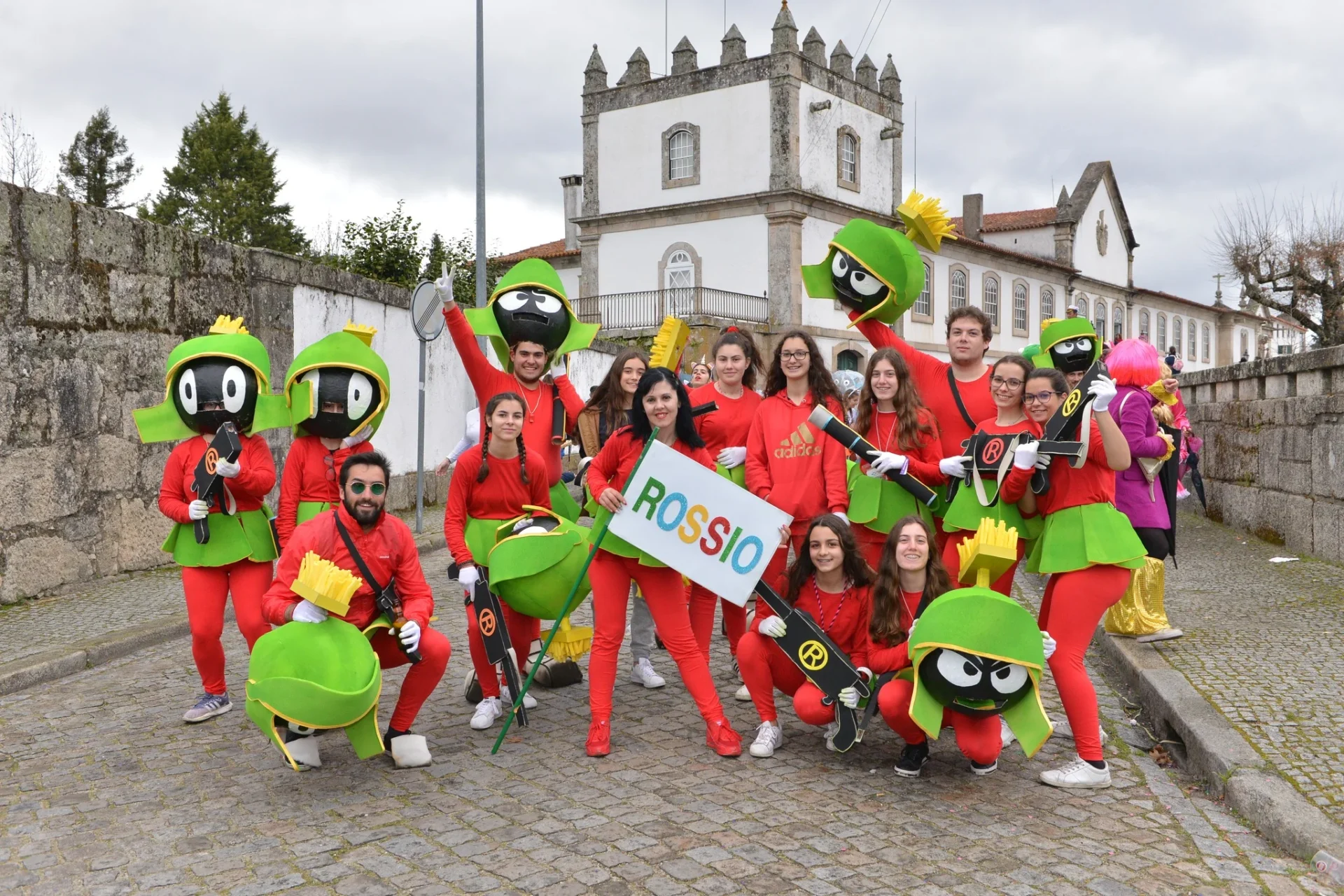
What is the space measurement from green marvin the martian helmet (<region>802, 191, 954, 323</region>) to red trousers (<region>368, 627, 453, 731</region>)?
97.8 inches

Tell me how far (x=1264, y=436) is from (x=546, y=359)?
29.7ft

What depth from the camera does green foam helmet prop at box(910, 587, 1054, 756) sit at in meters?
4.15

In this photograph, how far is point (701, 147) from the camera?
116ft

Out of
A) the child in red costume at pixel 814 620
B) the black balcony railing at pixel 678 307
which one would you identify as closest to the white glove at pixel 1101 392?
the child in red costume at pixel 814 620

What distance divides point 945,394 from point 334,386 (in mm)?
2927

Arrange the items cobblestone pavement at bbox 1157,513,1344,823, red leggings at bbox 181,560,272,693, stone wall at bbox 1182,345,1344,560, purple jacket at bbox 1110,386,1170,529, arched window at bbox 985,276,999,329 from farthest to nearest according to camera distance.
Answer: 1. arched window at bbox 985,276,999,329
2. stone wall at bbox 1182,345,1344,560
3. purple jacket at bbox 1110,386,1170,529
4. red leggings at bbox 181,560,272,693
5. cobblestone pavement at bbox 1157,513,1344,823

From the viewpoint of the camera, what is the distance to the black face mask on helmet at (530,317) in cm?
581

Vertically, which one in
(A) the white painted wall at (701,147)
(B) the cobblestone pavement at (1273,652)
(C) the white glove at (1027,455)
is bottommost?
(B) the cobblestone pavement at (1273,652)

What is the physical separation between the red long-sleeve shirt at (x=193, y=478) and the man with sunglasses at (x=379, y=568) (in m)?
0.79

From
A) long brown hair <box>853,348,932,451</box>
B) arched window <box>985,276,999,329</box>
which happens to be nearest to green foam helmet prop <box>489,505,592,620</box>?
long brown hair <box>853,348,932,451</box>

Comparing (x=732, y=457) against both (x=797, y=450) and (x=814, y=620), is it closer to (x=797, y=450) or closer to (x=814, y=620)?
(x=797, y=450)

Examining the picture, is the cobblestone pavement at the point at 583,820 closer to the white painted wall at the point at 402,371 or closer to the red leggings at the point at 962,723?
the red leggings at the point at 962,723

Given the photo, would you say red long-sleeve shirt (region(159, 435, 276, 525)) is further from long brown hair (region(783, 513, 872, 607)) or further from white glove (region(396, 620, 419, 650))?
long brown hair (region(783, 513, 872, 607))

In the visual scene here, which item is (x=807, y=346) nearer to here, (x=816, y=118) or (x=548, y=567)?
(x=548, y=567)
